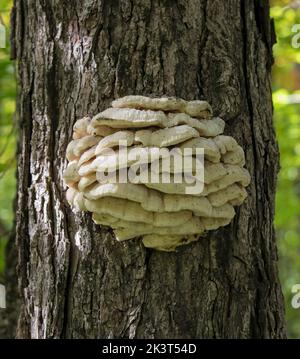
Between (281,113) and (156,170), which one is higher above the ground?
(281,113)

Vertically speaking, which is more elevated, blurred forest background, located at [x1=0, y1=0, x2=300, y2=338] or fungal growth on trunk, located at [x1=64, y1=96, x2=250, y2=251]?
blurred forest background, located at [x1=0, y1=0, x2=300, y2=338]

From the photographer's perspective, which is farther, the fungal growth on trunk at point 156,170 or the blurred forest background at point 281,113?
the blurred forest background at point 281,113

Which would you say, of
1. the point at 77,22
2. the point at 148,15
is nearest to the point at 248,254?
the point at 148,15

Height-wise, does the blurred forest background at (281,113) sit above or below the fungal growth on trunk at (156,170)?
above

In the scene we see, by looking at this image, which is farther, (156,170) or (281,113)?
(281,113)

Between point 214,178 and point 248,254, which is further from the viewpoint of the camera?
point 248,254

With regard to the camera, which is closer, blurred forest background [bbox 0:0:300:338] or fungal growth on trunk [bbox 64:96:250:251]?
fungal growth on trunk [bbox 64:96:250:251]
